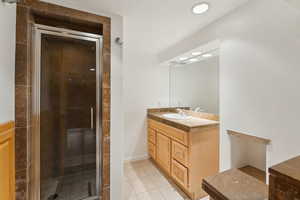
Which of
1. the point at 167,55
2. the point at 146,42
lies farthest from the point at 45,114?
the point at 167,55

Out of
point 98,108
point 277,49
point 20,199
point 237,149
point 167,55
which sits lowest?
point 20,199

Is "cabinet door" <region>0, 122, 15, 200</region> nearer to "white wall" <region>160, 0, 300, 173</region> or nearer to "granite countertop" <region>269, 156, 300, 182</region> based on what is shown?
"granite countertop" <region>269, 156, 300, 182</region>

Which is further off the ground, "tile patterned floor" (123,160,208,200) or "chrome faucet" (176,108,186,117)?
"chrome faucet" (176,108,186,117)

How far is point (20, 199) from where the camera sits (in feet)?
3.80

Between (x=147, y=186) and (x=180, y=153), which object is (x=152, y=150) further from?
(x=180, y=153)

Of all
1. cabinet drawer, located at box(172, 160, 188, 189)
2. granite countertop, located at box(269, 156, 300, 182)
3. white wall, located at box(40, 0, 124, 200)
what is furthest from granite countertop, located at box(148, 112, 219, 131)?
granite countertop, located at box(269, 156, 300, 182)

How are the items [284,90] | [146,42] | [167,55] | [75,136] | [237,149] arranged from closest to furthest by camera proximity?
[284,90] → [237,149] → [75,136] → [146,42] → [167,55]

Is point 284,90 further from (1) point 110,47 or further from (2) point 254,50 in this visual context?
(1) point 110,47

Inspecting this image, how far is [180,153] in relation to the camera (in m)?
1.72

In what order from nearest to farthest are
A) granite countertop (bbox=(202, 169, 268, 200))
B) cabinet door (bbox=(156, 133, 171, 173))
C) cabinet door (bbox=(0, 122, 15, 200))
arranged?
granite countertop (bbox=(202, 169, 268, 200))
cabinet door (bbox=(0, 122, 15, 200))
cabinet door (bbox=(156, 133, 171, 173))

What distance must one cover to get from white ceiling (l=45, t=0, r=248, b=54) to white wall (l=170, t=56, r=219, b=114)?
63 cm

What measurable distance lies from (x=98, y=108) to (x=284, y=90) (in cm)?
170

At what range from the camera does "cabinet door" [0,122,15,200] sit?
0.94 meters

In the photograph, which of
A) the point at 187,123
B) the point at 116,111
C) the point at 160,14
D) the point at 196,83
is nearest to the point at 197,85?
the point at 196,83
